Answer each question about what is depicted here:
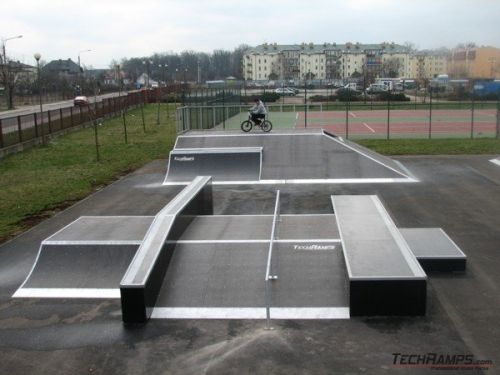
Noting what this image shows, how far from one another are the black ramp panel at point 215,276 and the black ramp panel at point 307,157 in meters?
10.0

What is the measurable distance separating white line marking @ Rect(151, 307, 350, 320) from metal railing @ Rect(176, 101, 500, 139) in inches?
790

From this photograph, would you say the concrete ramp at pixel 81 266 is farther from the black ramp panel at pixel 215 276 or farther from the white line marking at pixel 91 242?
the black ramp panel at pixel 215 276

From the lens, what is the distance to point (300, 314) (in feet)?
26.0

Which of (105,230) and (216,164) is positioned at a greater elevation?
(105,230)

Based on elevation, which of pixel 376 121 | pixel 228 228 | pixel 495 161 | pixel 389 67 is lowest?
pixel 495 161

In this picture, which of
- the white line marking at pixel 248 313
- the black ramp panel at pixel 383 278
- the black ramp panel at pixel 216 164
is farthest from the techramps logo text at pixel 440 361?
the black ramp panel at pixel 216 164

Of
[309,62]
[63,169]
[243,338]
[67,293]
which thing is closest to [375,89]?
[63,169]

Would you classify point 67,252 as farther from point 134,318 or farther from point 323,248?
point 323,248

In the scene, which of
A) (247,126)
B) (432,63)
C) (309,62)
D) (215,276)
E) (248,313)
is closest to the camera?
(248,313)

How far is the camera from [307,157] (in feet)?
66.9

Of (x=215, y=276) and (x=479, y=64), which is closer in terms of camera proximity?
(x=215, y=276)

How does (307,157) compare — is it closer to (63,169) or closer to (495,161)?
(495,161)

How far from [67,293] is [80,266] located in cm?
63

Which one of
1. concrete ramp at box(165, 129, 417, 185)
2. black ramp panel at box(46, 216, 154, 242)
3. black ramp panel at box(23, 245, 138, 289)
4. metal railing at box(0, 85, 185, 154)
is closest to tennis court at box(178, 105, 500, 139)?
metal railing at box(0, 85, 185, 154)
